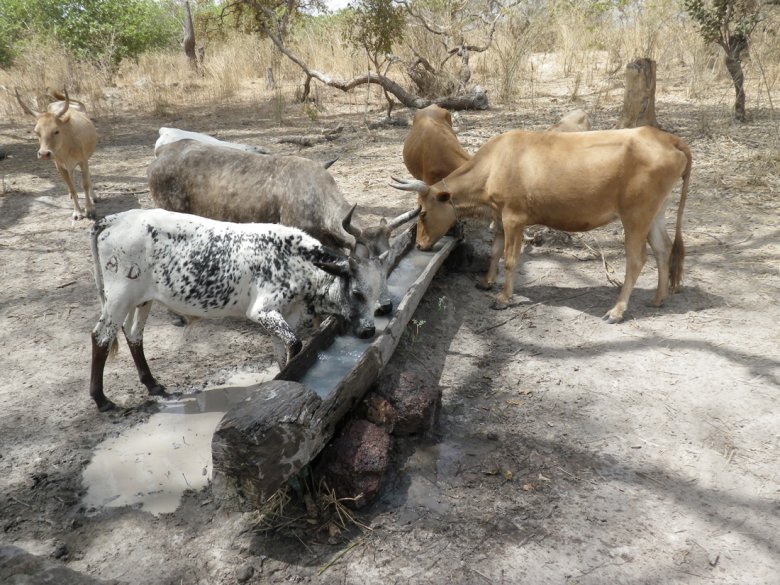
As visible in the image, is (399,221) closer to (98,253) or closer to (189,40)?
(98,253)

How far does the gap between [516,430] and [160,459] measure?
219 centimetres

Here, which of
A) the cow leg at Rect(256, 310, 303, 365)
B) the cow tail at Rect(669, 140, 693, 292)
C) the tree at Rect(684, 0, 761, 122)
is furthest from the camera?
the tree at Rect(684, 0, 761, 122)

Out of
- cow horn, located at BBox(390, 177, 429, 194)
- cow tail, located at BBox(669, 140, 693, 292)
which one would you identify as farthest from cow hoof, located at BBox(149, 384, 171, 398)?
cow tail, located at BBox(669, 140, 693, 292)

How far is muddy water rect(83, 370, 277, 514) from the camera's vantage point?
11.6 ft

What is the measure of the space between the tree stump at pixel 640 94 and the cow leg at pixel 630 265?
134 inches

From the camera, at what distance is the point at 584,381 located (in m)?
4.45

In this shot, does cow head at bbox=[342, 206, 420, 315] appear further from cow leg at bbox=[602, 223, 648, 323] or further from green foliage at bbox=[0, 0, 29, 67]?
green foliage at bbox=[0, 0, 29, 67]

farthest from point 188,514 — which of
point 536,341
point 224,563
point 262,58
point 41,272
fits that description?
point 262,58

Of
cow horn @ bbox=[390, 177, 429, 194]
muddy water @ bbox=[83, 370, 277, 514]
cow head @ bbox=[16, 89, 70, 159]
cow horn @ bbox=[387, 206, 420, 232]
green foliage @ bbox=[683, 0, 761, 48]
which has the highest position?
green foliage @ bbox=[683, 0, 761, 48]

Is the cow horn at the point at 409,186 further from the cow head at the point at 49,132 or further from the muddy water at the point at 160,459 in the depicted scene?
the cow head at the point at 49,132

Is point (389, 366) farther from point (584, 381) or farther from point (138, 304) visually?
point (138, 304)

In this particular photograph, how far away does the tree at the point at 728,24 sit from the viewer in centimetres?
933

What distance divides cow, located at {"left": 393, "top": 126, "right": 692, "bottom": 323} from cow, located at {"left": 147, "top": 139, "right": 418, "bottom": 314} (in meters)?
0.75

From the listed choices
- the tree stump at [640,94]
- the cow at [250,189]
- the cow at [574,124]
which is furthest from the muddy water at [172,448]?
the tree stump at [640,94]
